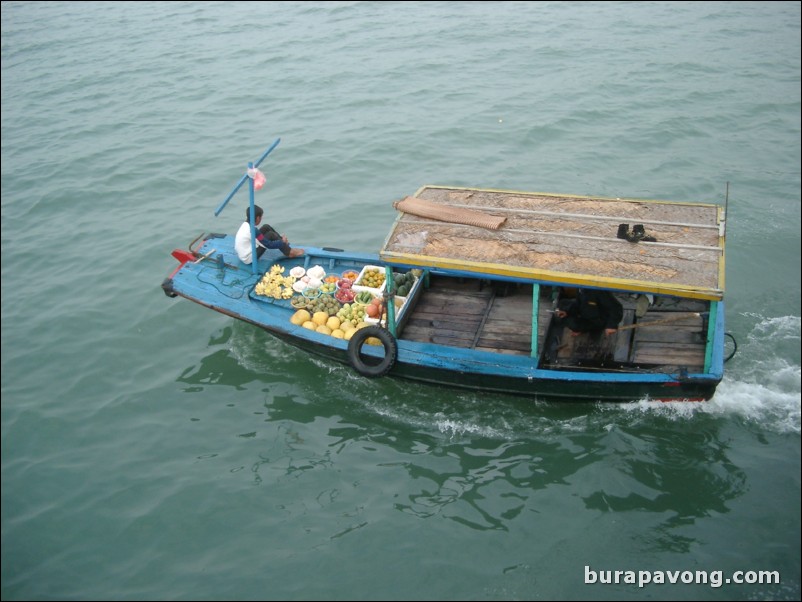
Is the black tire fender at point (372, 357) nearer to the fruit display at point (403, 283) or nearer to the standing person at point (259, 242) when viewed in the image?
the fruit display at point (403, 283)

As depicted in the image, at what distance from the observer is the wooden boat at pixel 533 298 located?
7.77m

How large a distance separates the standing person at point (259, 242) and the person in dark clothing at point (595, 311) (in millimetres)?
4567

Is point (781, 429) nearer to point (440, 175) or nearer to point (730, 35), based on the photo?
point (440, 175)

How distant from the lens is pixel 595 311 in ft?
27.3

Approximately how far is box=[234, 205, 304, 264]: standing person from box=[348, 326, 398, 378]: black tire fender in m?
2.50

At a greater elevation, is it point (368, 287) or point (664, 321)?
point (664, 321)

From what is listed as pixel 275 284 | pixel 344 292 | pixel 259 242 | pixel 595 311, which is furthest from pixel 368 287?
pixel 595 311

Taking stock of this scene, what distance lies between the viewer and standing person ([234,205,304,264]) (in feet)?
34.2

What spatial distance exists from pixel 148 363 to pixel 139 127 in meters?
9.91

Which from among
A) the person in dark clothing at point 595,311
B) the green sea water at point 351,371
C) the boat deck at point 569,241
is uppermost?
the boat deck at point 569,241

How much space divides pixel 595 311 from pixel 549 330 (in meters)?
0.86

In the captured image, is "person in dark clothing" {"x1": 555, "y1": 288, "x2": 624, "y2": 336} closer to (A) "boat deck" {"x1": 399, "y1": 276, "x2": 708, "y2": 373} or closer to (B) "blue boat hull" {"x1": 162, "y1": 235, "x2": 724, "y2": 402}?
(A) "boat deck" {"x1": 399, "y1": 276, "x2": 708, "y2": 373}

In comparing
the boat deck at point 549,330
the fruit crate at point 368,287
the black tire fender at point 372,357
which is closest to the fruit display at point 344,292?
the fruit crate at point 368,287

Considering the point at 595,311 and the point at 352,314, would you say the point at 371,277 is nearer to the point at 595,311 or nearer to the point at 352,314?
the point at 352,314
